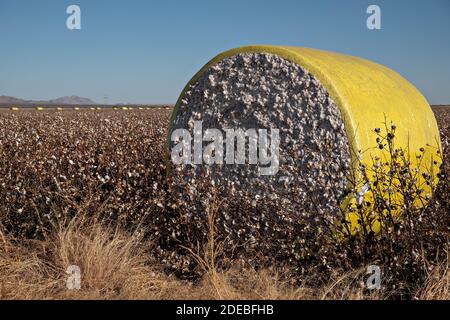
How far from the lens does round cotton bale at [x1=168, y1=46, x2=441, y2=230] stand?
5.05 m

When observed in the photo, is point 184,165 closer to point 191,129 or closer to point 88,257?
point 191,129

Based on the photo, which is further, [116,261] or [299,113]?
[299,113]

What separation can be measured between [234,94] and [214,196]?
116cm

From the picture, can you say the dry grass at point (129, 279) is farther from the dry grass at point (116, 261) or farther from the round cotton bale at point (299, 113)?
the round cotton bale at point (299, 113)

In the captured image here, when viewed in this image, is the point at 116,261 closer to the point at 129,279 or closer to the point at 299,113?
the point at 129,279

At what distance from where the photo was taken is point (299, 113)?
527 cm

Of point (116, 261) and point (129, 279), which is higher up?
point (116, 261)

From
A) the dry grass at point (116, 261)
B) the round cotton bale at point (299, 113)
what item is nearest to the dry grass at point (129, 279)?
the dry grass at point (116, 261)

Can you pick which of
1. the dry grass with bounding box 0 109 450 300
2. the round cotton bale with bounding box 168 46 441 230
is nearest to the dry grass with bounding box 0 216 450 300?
the dry grass with bounding box 0 109 450 300

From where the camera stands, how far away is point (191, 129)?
588 cm

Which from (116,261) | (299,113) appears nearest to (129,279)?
(116,261)

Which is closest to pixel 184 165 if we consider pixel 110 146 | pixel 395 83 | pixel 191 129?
pixel 191 129

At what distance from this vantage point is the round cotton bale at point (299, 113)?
505 centimetres

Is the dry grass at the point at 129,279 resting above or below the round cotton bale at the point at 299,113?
below
